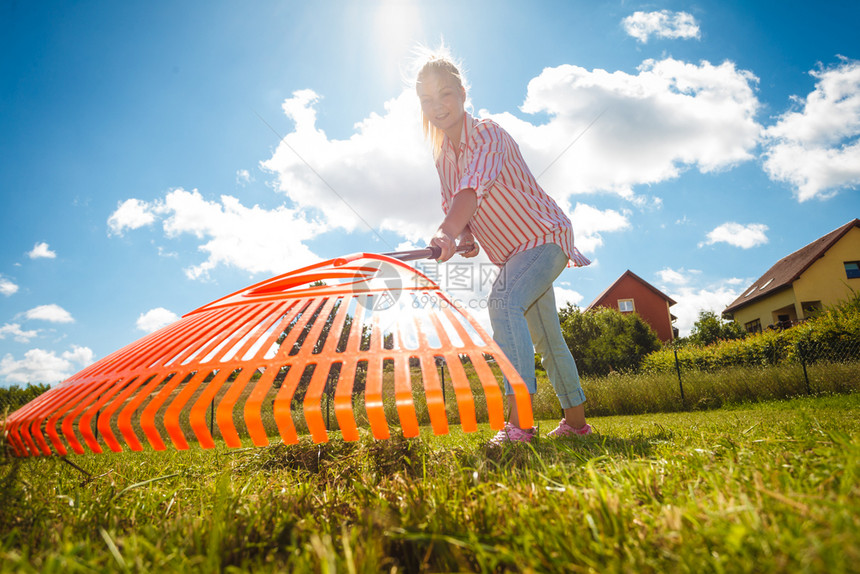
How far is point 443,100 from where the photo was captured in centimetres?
248

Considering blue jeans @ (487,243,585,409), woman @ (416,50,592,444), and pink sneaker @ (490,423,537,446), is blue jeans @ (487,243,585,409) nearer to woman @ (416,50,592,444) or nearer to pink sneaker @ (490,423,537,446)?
woman @ (416,50,592,444)

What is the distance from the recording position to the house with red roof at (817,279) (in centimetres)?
2166

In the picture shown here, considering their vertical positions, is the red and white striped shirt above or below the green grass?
above

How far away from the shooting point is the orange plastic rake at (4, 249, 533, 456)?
126 cm

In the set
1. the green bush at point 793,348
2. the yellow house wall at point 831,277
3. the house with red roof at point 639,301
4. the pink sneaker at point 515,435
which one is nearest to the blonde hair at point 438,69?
the pink sneaker at point 515,435

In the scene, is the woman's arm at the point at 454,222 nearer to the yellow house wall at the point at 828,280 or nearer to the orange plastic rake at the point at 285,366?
the orange plastic rake at the point at 285,366

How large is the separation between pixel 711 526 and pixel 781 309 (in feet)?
95.3

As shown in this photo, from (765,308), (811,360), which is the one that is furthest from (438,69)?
(765,308)

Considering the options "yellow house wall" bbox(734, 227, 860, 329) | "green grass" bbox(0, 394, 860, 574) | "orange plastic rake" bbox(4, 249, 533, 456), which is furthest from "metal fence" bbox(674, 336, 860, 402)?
"yellow house wall" bbox(734, 227, 860, 329)

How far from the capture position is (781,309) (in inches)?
922

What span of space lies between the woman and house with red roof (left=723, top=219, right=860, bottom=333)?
24.2m

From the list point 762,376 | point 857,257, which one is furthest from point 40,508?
point 857,257

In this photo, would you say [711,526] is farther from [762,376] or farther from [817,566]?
[762,376]

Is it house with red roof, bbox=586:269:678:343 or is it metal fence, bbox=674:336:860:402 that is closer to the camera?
metal fence, bbox=674:336:860:402
